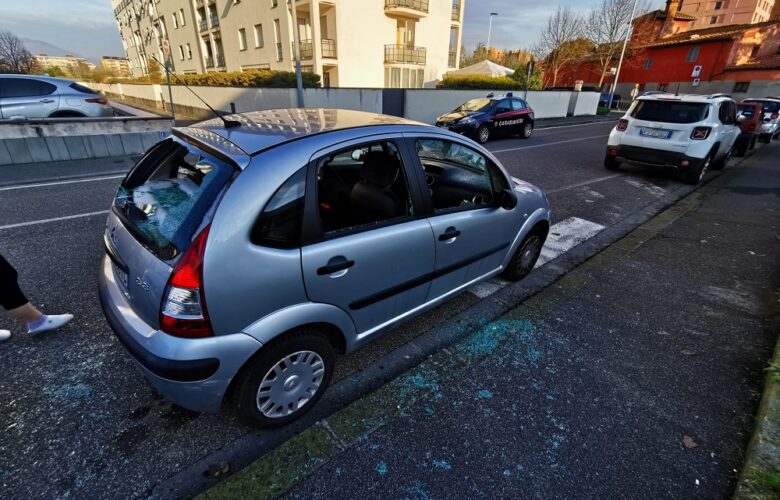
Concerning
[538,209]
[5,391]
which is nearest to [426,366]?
[538,209]

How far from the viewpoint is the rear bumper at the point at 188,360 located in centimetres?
169

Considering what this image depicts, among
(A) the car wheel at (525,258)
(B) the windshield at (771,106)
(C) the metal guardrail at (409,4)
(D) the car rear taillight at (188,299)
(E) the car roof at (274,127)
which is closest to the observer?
(D) the car rear taillight at (188,299)

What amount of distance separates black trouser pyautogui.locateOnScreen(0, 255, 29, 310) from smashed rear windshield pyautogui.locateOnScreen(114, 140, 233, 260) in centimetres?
97

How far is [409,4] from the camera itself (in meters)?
23.4

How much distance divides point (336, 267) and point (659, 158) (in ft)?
28.2

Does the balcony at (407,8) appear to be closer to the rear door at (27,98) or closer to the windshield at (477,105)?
the windshield at (477,105)

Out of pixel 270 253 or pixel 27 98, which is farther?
pixel 27 98

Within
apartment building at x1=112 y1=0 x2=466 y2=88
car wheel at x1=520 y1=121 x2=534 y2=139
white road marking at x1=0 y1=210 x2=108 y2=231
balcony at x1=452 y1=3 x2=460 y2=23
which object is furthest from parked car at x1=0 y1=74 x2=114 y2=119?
balcony at x1=452 y1=3 x2=460 y2=23

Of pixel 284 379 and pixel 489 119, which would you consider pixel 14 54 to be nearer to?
pixel 489 119

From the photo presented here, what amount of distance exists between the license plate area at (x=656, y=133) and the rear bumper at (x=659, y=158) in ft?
0.92

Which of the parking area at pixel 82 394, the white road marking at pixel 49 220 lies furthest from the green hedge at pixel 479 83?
the white road marking at pixel 49 220

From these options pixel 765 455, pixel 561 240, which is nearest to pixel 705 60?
pixel 561 240

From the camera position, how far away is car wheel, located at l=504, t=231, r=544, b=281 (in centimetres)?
362

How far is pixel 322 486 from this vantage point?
5.94 ft
